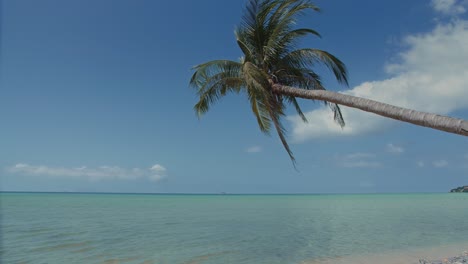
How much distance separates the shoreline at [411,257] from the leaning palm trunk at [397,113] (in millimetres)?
6502

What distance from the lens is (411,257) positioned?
11414 mm

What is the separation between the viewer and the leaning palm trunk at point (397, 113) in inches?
154

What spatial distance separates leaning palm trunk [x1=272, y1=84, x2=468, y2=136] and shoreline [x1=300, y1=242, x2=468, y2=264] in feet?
21.3

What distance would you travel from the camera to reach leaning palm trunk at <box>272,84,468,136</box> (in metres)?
3.92

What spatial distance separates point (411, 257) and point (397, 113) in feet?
28.8

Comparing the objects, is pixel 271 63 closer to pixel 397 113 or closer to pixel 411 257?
pixel 397 113

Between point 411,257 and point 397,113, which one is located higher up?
point 397,113

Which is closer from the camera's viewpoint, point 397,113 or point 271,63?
point 397,113

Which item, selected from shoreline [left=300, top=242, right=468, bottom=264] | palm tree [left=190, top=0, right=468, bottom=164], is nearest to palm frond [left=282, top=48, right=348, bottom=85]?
palm tree [left=190, top=0, right=468, bottom=164]

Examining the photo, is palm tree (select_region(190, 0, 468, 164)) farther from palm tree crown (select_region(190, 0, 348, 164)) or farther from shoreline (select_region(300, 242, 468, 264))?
shoreline (select_region(300, 242, 468, 264))

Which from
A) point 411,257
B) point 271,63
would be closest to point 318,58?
point 271,63

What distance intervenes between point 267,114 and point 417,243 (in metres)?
9.74

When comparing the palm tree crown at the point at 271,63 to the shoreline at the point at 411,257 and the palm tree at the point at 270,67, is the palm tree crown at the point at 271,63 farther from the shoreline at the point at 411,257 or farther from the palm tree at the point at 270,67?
the shoreline at the point at 411,257

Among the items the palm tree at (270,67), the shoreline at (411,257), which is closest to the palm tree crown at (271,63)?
the palm tree at (270,67)
